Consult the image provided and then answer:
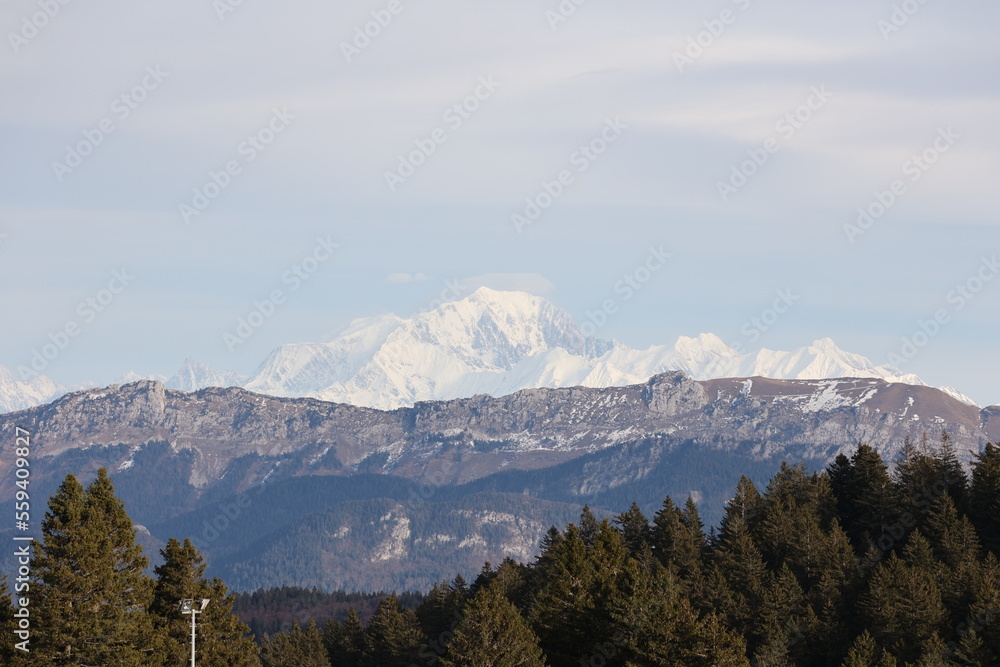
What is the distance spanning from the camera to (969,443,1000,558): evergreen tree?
143875 millimetres

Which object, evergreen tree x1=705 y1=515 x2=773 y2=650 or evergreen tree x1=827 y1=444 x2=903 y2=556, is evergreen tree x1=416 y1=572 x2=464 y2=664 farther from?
evergreen tree x1=827 y1=444 x2=903 y2=556

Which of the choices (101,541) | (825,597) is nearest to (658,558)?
(825,597)

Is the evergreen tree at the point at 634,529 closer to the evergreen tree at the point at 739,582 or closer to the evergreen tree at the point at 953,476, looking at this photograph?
the evergreen tree at the point at 739,582

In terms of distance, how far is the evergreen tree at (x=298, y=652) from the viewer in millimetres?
147875

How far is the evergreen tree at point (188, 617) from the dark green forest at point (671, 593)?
14cm

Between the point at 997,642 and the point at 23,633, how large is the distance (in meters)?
82.7

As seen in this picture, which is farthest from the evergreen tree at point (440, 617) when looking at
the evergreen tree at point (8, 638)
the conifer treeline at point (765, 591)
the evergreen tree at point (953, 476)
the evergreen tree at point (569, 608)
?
the evergreen tree at point (8, 638)

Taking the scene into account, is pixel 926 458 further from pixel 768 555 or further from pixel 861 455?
pixel 768 555

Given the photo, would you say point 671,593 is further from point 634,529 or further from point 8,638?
point 634,529

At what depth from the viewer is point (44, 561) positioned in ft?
235

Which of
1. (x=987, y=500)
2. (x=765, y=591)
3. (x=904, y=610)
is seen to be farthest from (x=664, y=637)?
(x=987, y=500)

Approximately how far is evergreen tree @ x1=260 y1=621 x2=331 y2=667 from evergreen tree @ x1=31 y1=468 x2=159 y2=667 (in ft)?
244

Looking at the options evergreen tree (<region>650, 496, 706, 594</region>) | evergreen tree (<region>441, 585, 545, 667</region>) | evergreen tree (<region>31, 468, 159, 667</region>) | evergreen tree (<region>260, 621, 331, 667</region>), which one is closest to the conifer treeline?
evergreen tree (<region>441, 585, 545, 667</region>)

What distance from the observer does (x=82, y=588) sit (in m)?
72.2
